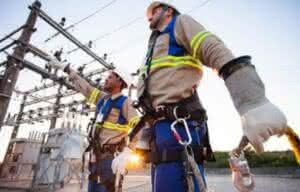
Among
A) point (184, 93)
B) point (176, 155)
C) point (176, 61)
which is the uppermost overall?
point (176, 61)

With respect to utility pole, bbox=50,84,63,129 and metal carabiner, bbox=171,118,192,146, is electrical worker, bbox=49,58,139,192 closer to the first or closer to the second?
metal carabiner, bbox=171,118,192,146

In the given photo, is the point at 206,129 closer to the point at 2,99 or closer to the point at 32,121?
the point at 2,99

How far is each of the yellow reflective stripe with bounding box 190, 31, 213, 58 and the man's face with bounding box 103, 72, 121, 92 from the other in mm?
3049

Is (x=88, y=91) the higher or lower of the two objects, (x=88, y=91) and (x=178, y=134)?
the higher

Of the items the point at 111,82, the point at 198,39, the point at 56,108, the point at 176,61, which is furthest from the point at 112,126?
the point at 56,108

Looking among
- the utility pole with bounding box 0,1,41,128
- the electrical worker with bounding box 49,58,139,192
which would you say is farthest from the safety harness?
the utility pole with bounding box 0,1,41,128

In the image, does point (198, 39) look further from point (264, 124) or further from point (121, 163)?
point (121, 163)

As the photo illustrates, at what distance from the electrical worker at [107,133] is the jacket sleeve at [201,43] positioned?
7.46 ft

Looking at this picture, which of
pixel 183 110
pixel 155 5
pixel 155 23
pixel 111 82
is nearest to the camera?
pixel 183 110

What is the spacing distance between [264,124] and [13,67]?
320 inches

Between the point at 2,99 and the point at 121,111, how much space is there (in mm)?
4873

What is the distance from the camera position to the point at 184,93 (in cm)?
163

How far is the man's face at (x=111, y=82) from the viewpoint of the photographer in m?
4.36

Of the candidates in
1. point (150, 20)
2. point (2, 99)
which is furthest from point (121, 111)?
point (2, 99)
